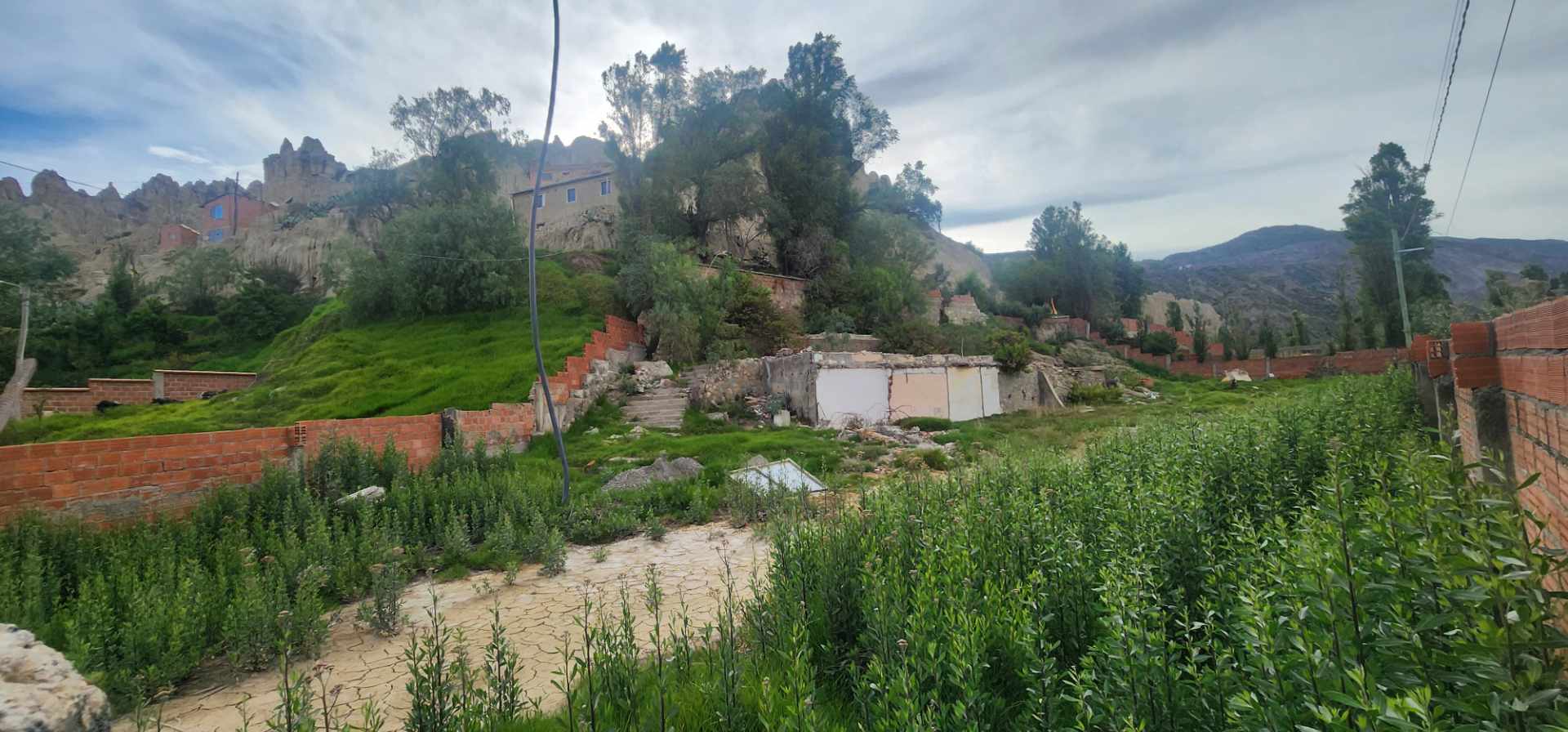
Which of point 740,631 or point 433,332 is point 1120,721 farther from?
point 433,332

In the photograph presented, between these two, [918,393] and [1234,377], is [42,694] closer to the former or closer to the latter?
[918,393]

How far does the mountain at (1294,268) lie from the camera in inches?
3255

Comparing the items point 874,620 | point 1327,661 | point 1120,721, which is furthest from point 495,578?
point 1327,661

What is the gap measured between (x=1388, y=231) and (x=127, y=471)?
147 ft

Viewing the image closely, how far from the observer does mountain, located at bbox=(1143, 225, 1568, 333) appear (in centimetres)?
8269

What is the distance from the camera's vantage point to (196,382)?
2056 cm

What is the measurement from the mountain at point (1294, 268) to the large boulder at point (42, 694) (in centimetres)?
8391

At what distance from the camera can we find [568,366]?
16047 millimetres

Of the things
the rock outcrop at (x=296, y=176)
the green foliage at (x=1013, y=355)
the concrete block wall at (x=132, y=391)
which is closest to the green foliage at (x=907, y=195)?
the green foliage at (x=1013, y=355)

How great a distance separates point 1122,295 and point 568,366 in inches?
1947

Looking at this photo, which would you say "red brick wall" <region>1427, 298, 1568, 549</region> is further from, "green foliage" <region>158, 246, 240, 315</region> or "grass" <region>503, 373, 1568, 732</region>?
"green foliage" <region>158, 246, 240, 315</region>

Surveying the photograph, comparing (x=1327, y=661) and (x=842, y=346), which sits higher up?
(x=842, y=346)

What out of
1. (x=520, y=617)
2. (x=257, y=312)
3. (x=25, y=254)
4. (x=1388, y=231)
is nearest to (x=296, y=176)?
(x=25, y=254)

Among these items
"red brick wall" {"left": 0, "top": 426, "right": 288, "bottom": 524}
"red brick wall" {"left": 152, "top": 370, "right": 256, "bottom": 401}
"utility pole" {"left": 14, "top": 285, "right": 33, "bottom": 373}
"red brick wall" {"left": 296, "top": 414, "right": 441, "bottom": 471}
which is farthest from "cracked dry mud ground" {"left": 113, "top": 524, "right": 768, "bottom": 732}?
"utility pole" {"left": 14, "top": 285, "right": 33, "bottom": 373}
